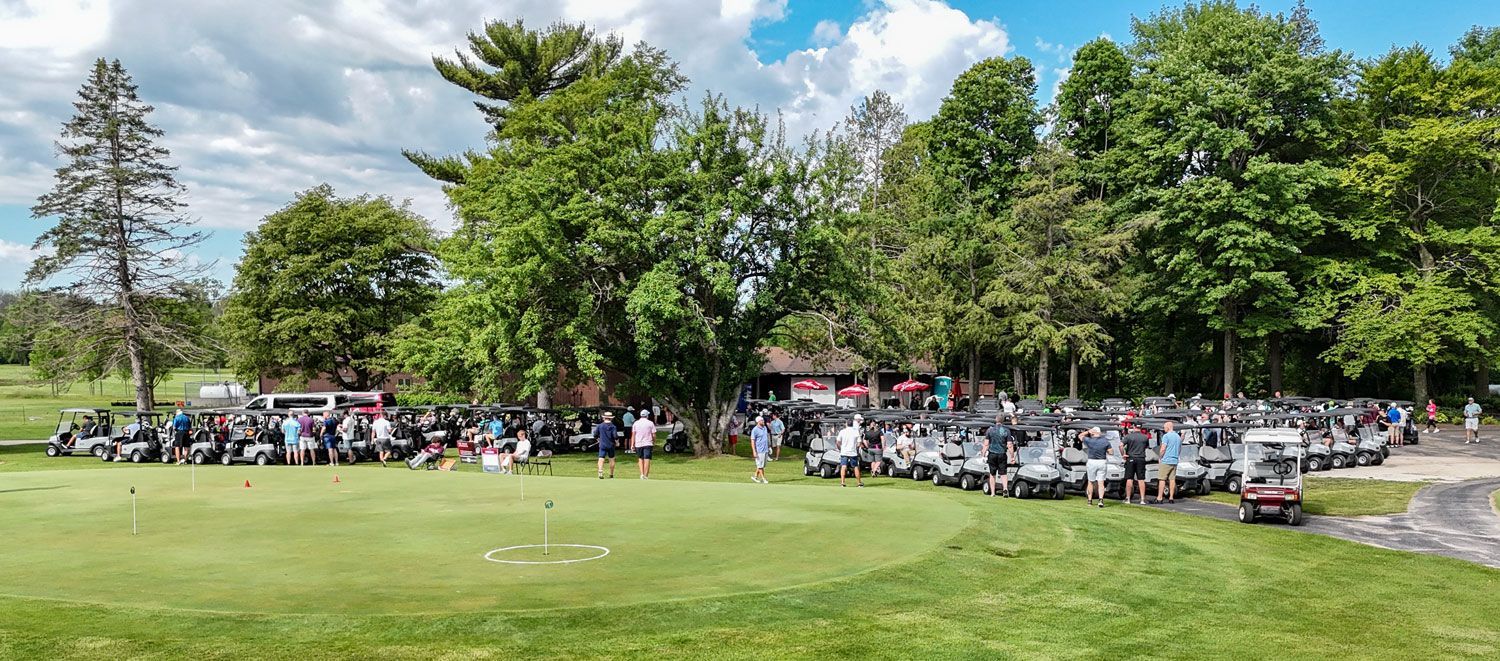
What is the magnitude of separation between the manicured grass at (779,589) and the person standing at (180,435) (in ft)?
54.0

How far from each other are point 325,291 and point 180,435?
24963 millimetres

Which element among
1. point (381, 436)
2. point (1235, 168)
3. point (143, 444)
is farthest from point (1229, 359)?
point (143, 444)

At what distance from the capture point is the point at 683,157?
37.7 metres

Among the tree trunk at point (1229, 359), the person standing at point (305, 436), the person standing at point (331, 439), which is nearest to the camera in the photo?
the person standing at point (305, 436)

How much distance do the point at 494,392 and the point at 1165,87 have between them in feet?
127

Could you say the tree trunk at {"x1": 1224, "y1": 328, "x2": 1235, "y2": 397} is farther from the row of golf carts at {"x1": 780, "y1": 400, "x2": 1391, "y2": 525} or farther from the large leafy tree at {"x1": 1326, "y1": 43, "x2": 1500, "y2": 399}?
the row of golf carts at {"x1": 780, "y1": 400, "x2": 1391, "y2": 525}

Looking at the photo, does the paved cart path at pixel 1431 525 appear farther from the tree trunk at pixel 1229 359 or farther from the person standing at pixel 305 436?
the tree trunk at pixel 1229 359

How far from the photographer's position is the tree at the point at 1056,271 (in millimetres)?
52562

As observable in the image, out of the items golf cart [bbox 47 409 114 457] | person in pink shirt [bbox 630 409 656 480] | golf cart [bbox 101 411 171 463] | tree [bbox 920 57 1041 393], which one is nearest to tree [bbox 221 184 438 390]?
golf cart [bbox 47 409 114 457]

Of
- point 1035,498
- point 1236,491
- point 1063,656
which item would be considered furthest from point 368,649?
point 1236,491

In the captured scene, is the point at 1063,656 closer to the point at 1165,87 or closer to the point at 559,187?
the point at 559,187

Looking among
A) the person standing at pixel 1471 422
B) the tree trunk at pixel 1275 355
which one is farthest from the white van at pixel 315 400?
the person standing at pixel 1471 422

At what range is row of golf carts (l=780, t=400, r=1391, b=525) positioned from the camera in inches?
787


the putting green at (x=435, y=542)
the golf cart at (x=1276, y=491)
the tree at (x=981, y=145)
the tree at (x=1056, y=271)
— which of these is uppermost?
the tree at (x=981, y=145)
